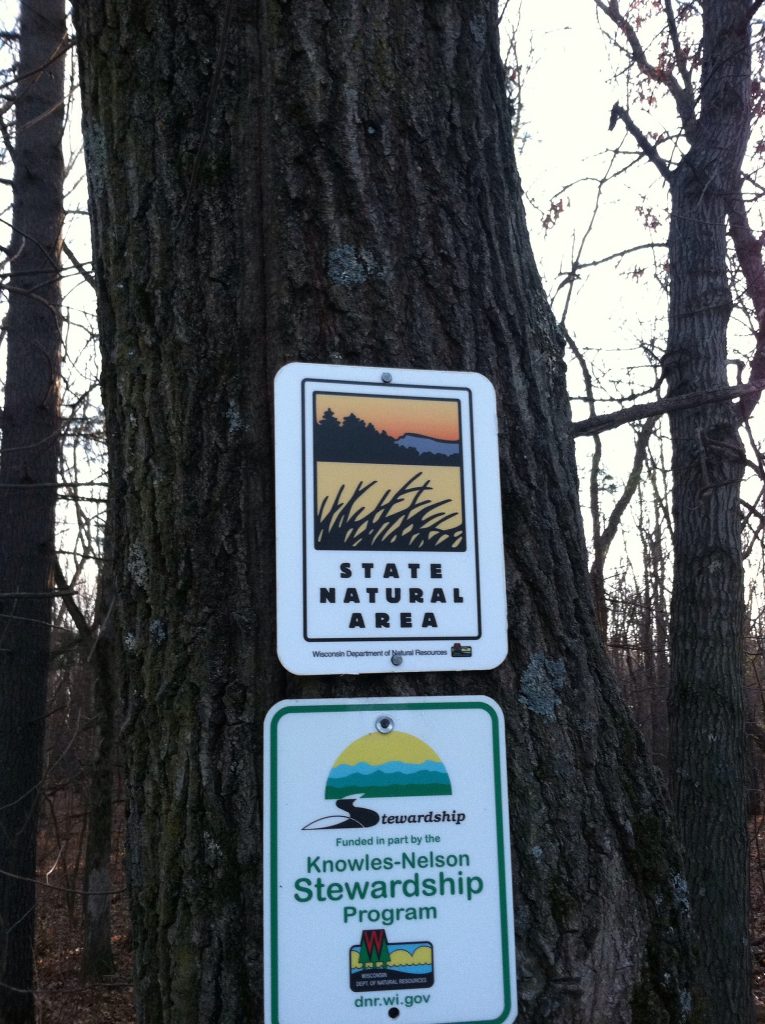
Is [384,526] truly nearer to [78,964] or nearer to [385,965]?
[385,965]

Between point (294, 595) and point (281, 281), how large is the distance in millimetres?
439

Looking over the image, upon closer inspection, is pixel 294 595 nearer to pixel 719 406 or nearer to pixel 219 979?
pixel 219 979

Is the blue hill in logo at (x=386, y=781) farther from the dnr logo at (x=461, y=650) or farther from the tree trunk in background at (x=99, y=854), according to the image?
the tree trunk in background at (x=99, y=854)

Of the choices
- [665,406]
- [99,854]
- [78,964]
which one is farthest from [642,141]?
[78,964]

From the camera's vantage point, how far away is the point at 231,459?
50.9 inches

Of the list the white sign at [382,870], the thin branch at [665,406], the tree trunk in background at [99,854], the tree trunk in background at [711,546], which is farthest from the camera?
the tree trunk in background at [99,854]

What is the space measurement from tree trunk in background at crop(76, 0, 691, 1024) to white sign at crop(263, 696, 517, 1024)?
3cm

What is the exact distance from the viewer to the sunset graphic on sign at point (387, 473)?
49.7 inches

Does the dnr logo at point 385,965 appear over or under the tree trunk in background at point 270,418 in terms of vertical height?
under

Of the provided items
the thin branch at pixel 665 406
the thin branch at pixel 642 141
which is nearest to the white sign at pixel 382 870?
the thin branch at pixel 665 406

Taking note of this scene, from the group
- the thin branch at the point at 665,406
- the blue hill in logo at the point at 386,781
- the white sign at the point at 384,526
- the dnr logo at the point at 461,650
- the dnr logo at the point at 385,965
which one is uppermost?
the thin branch at the point at 665,406

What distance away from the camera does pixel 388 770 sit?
4.01ft

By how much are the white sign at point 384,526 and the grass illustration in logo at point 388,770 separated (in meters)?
0.10

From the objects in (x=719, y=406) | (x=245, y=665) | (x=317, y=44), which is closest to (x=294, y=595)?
(x=245, y=665)
